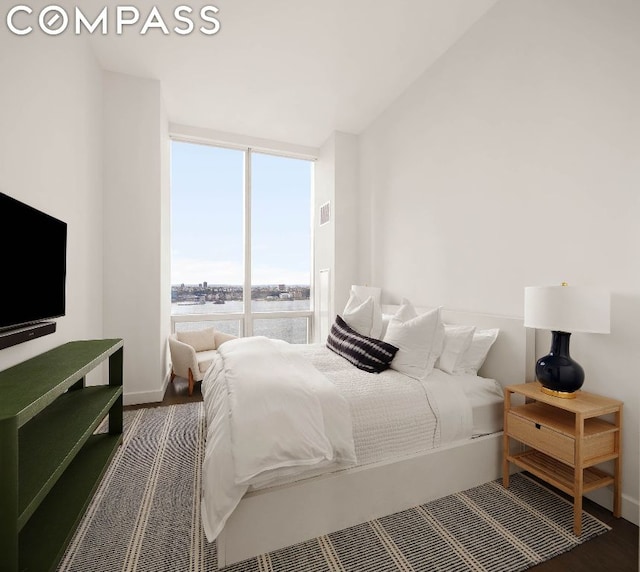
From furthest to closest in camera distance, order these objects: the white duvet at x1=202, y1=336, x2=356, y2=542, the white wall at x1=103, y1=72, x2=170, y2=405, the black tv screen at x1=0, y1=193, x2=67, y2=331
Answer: the white wall at x1=103, y1=72, x2=170, y2=405 → the black tv screen at x1=0, y1=193, x2=67, y2=331 → the white duvet at x1=202, y1=336, x2=356, y2=542

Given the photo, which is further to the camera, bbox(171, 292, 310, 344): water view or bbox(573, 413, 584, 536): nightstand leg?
bbox(171, 292, 310, 344): water view

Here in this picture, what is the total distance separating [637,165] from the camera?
165 centimetres

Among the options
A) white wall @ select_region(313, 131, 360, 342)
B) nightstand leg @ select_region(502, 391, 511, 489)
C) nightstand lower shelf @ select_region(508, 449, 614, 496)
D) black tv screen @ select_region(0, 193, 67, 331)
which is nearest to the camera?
black tv screen @ select_region(0, 193, 67, 331)

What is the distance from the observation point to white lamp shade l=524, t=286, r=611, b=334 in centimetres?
159

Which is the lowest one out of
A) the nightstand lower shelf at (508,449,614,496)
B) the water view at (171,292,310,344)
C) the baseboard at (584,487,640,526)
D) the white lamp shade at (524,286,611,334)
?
the baseboard at (584,487,640,526)

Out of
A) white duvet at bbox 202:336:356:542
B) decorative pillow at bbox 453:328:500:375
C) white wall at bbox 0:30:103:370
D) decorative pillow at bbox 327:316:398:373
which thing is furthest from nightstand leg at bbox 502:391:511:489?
white wall at bbox 0:30:103:370

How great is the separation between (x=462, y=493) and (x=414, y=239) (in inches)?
84.9

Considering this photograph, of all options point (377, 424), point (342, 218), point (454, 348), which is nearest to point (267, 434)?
point (377, 424)

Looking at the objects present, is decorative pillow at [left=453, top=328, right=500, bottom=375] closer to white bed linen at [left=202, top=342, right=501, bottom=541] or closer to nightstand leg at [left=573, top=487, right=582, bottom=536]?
white bed linen at [left=202, top=342, right=501, bottom=541]

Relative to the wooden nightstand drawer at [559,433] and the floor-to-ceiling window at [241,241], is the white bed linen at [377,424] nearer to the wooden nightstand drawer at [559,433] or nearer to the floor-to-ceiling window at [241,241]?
the wooden nightstand drawer at [559,433]

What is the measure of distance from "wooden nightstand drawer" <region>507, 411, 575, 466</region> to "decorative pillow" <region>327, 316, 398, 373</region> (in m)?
0.78

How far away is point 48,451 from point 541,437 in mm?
2335

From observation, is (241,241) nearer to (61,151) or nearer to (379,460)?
(61,151)

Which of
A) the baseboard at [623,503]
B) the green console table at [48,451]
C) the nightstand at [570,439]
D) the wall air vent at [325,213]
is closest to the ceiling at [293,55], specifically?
the wall air vent at [325,213]
